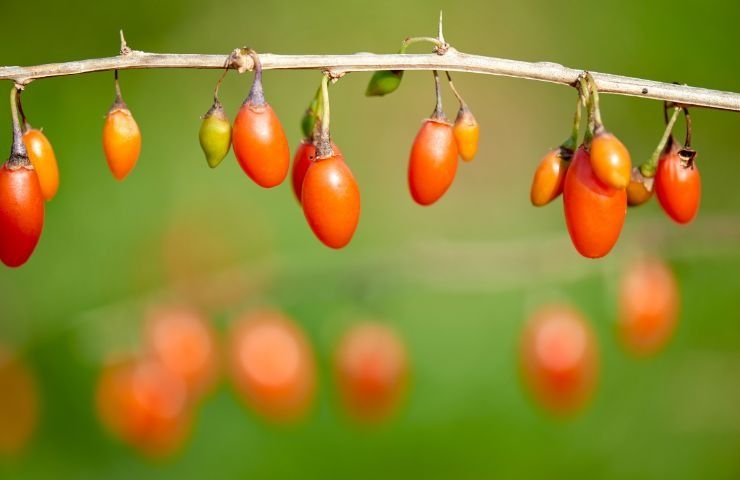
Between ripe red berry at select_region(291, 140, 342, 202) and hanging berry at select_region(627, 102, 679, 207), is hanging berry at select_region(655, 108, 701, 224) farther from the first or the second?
ripe red berry at select_region(291, 140, 342, 202)

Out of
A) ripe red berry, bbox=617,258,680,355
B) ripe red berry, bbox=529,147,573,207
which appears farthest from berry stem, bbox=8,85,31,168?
ripe red berry, bbox=617,258,680,355

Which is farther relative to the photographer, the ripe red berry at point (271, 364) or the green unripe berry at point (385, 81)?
the ripe red berry at point (271, 364)

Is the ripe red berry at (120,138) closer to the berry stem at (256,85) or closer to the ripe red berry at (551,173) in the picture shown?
the berry stem at (256,85)

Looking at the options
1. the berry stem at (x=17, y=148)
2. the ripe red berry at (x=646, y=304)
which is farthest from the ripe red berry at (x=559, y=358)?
the berry stem at (x=17, y=148)

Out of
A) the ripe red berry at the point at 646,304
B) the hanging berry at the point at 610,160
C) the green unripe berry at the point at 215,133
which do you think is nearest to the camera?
the hanging berry at the point at 610,160

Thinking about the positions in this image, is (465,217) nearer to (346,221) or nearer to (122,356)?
(122,356)

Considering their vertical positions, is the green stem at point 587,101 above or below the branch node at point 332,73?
below

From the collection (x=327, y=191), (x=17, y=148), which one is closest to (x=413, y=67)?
(x=327, y=191)
